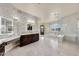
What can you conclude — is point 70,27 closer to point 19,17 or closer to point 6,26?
point 19,17

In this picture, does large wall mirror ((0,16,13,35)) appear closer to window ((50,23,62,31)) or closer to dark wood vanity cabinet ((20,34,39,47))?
dark wood vanity cabinet ((20,34,39,47))

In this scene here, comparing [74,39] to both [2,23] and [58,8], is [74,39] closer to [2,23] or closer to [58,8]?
[58,8]

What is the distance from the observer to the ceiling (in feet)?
8.00

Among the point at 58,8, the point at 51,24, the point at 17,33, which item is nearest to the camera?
the point at 58,8

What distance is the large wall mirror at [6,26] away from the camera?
2543 millimetres

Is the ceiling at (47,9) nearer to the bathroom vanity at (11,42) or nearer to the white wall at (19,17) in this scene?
the white wall at (19,17)

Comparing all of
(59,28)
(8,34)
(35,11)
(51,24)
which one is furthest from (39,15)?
(8,34)

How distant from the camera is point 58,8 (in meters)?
2.54

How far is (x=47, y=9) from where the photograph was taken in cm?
261

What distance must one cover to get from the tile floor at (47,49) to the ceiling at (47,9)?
0.73 metres

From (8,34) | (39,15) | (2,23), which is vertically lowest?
(8,34)

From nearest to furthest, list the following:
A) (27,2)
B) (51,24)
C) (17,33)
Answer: (27,2)
(51,24)
(17,33)

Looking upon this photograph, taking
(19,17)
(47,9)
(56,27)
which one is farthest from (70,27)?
(19,17)

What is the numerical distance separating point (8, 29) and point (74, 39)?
87.5 inches
